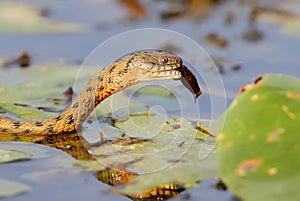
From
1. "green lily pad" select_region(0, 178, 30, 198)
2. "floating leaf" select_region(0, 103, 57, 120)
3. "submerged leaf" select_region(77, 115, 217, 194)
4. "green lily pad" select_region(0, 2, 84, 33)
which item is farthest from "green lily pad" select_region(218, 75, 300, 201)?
"green lily pad" select_region(0, 2, 84, 33)

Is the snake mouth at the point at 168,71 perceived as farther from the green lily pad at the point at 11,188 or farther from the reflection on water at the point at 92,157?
the green lily pad at the point at 11,188

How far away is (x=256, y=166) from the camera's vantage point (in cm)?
267

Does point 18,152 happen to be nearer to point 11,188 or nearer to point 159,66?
point 11,188

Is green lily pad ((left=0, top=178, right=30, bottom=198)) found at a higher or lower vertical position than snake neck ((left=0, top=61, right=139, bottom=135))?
lower

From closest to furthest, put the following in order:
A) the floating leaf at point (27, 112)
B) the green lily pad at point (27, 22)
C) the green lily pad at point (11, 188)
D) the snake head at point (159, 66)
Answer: the green lily pad at point (11, 188) → the snake head at point (159, 66) → the floating leaf at point (27, 112) → the green lily pad at point (27, 22)

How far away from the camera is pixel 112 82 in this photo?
415cm

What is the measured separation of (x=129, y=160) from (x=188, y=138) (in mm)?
421

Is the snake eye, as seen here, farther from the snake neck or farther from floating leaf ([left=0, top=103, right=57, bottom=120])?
floating leaf ([left=0, top=103, right=57, bottom=120])

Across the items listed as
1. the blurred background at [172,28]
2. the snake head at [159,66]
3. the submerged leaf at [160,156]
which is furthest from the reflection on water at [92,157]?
the blurred background at [172,28]

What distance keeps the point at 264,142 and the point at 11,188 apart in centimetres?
106

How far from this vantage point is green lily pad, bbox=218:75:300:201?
103 inches

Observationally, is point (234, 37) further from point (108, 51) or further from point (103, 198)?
point (103, 198)

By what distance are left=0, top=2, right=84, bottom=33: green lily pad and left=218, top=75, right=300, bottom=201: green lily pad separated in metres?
4.07

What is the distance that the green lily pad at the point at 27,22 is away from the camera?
6.66 m
